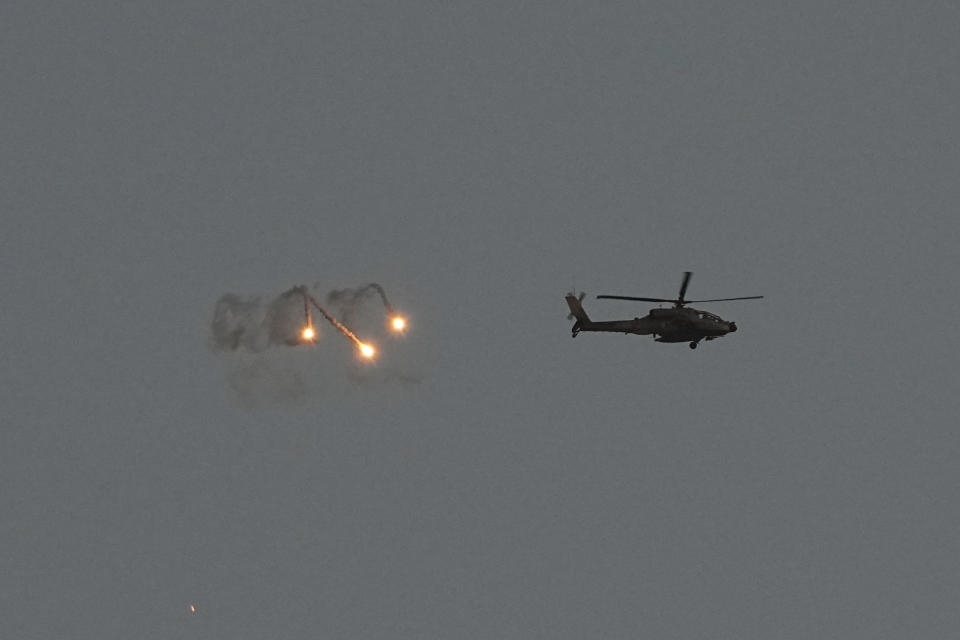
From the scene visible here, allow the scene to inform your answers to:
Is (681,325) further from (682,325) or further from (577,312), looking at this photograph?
(577,312)

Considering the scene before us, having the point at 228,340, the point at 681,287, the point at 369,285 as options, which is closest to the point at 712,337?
the point at 681,287

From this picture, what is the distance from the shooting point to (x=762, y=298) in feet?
413

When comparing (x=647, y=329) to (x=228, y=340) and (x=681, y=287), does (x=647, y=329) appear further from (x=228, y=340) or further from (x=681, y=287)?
(x=228, y=340)

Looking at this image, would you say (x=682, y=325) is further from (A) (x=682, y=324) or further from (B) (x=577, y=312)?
(B) (x=577, y=312)

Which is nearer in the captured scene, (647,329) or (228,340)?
(647,329)

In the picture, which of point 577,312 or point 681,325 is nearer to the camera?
point 681,325

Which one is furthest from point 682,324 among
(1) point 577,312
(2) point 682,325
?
(1) point 577,312

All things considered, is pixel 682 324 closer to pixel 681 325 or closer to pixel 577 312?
pixel 681 325

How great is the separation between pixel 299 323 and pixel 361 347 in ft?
17.4

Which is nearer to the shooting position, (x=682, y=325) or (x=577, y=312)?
(x=682, y=325)

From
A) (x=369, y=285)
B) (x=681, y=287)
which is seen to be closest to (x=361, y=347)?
(x=369, y=285)

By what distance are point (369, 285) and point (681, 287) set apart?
82.8 ft

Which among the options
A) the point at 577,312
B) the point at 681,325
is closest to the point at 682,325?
the point at 681,325

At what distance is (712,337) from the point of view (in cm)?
12875
